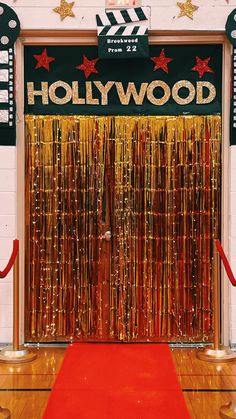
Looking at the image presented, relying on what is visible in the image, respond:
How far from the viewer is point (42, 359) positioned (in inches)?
205

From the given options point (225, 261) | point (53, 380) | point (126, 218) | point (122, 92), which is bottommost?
point (53, 380)

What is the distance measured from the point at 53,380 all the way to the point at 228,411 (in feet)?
4.60

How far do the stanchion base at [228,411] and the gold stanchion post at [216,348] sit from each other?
1.18 metres

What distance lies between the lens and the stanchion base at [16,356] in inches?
199

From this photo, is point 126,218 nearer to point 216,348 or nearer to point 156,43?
point 216,348

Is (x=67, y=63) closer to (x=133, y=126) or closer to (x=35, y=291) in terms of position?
(x=133, y=126)

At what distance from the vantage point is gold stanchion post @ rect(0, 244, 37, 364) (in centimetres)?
508

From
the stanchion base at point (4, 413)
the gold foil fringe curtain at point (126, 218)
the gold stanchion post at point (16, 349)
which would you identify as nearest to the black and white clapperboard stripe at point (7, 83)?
the gold foil fringe curtain at point (126, 218)

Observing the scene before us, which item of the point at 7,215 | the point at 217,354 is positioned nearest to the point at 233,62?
the point at 7,215

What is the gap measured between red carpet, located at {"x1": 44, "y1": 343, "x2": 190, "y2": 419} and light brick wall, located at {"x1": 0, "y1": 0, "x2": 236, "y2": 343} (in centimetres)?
78

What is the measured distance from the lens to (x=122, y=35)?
5.46 m

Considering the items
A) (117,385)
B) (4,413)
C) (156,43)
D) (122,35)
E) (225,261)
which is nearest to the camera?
(4,413)

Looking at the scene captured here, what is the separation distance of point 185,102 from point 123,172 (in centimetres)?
88

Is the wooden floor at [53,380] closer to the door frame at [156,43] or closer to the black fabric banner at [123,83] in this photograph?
the door frame at [156,43]
